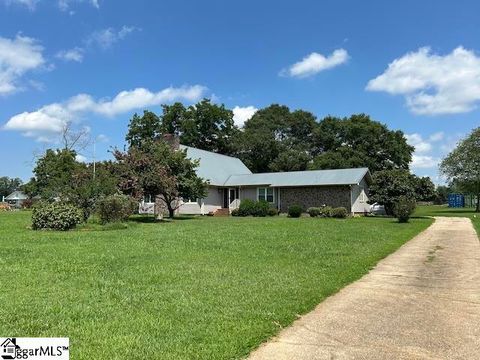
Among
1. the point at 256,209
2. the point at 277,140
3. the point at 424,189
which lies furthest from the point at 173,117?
the point at 424,189

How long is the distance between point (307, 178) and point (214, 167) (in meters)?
8.78

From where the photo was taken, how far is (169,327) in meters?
5.88

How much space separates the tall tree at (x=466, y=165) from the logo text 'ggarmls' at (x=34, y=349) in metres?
54.2

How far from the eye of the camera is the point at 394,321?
6.51 metres

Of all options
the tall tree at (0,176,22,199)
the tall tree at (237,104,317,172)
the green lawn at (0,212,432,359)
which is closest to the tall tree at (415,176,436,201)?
the green lawn at (0,212,432,359)

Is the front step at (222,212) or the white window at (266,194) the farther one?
the white window at (266,194)

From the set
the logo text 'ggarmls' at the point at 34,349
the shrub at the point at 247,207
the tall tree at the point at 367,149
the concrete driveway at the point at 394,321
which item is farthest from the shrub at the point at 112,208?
the tall tree at the point at 367,149

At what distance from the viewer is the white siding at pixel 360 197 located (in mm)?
38872

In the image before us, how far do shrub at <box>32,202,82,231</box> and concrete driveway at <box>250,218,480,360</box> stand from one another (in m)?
14.0

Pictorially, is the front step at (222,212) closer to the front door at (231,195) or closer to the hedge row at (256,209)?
the front door at (231,195)

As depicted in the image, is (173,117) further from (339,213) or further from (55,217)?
(55,217)

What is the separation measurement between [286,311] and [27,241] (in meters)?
11.0

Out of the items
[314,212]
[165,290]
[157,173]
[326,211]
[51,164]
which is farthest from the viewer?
A: [51,164]

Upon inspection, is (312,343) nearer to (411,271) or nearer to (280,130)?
(411,271)
